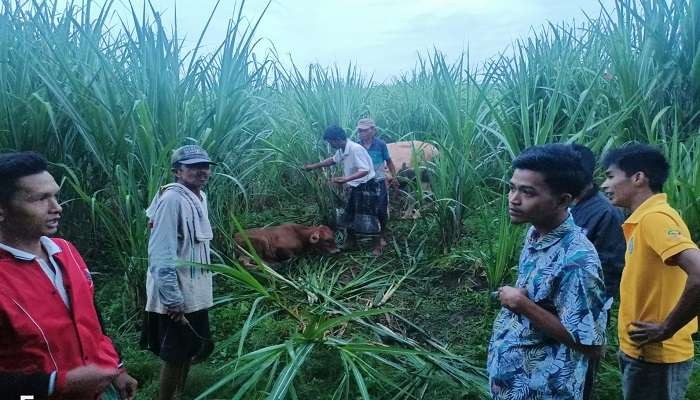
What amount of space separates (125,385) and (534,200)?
4.77 ft

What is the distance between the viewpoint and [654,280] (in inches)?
71.0

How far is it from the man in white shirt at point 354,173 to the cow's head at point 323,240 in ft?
1.48

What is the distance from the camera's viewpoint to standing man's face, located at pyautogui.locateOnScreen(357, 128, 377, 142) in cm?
545

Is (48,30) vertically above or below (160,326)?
above

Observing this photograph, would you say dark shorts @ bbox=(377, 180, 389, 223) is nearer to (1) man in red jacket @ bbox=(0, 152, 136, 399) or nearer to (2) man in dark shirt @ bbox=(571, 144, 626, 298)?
(2) man in dark shirt @ bbox=(571, 144, 626, 298)

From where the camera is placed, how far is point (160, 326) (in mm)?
2529

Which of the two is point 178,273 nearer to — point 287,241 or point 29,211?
point 29,211

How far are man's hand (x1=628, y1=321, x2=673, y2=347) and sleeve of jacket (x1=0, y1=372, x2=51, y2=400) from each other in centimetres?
185

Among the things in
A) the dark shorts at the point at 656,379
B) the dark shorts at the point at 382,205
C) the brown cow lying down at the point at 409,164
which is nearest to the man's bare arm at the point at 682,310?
the dark shorts at the point at 656,379

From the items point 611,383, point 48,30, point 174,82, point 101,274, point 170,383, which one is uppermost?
point 48,30

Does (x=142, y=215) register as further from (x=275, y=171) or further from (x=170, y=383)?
(x=275, y=171)

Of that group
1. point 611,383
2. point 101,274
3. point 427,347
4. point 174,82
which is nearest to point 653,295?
point 611,383

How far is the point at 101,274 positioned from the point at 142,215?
0.97 meters

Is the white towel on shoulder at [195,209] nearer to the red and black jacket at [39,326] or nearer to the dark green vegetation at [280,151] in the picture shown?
the dark green vegetation at [280,151]
